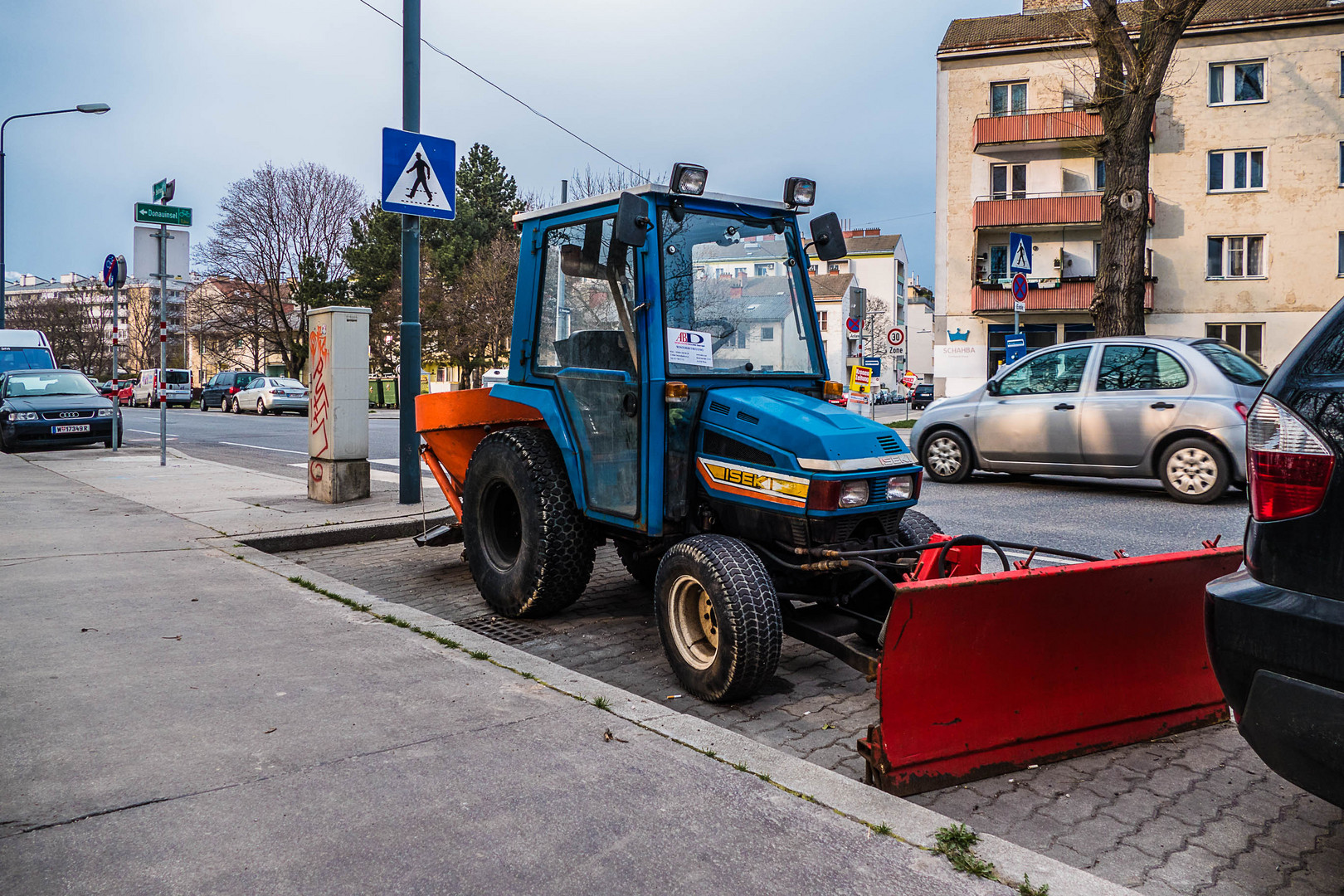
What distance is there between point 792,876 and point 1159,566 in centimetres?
203

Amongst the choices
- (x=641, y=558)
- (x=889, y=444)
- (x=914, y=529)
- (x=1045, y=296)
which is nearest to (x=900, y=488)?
(x=889, y=444)

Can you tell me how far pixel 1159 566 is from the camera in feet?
12.6

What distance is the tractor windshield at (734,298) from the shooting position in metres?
4.92

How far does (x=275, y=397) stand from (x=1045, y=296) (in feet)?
94.4

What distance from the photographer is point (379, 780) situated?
10.8 ft

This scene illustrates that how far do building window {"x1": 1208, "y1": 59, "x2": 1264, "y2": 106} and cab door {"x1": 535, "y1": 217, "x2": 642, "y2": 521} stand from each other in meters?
38.4

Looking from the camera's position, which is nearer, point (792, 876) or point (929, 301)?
point (792, 876)

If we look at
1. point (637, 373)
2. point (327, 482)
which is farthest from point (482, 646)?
point (327, 482)

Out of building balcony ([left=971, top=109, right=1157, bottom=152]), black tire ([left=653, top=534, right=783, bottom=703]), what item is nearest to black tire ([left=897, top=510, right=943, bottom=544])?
black tire ([left=653, top=534, right=783, bottom=703])

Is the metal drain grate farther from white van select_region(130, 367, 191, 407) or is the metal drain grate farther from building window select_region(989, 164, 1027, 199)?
white van select_region(130, 367, 191, 407)

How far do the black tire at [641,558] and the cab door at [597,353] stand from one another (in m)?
0.32

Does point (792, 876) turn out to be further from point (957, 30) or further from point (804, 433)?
point (957, 30)

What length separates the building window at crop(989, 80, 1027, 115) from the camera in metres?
38.8

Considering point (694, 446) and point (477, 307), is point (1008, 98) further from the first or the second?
point (694, 446)
